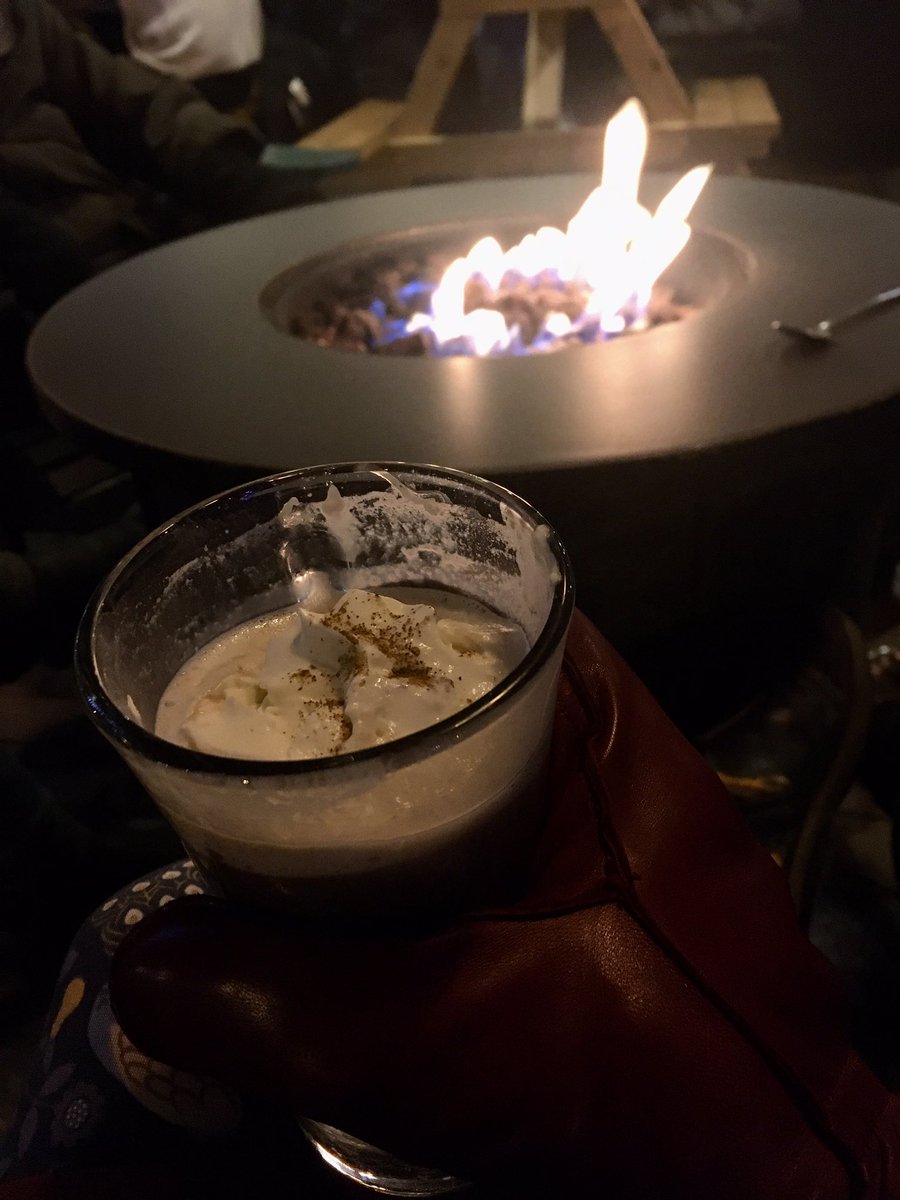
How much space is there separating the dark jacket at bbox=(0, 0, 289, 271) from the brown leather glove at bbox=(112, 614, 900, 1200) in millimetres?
1886

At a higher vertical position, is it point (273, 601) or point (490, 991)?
point (273, 601)

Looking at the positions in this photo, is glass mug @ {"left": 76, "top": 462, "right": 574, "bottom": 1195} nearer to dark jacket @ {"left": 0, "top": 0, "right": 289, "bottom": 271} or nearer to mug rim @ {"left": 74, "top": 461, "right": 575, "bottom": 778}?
mug rim @ {"left": 74, "top": 461, "right": 575, "bottom": 778}

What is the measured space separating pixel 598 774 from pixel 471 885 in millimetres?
123

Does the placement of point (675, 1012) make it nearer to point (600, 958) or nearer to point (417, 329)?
point (600, 958)

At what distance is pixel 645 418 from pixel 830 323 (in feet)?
1.00

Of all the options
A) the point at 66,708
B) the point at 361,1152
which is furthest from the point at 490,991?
the point at 66,708

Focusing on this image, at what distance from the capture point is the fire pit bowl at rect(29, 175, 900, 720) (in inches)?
33.6

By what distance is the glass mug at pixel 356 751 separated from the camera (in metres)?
0.41

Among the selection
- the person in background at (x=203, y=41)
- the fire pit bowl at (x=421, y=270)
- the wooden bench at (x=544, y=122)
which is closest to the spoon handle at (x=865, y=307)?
the fire pit bowl at (x=421, y=270)

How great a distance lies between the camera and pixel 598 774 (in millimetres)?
586

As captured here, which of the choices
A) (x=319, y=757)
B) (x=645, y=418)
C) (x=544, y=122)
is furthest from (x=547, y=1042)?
(x=544, y=122)

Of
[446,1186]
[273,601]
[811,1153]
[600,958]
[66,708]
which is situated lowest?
[66,708]

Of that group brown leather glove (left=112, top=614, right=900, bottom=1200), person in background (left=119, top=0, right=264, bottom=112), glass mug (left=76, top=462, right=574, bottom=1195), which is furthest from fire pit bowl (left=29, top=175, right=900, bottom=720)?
person in background (left=119, top=0, right=264, bottom=112)

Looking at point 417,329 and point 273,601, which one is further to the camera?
point 417,329
